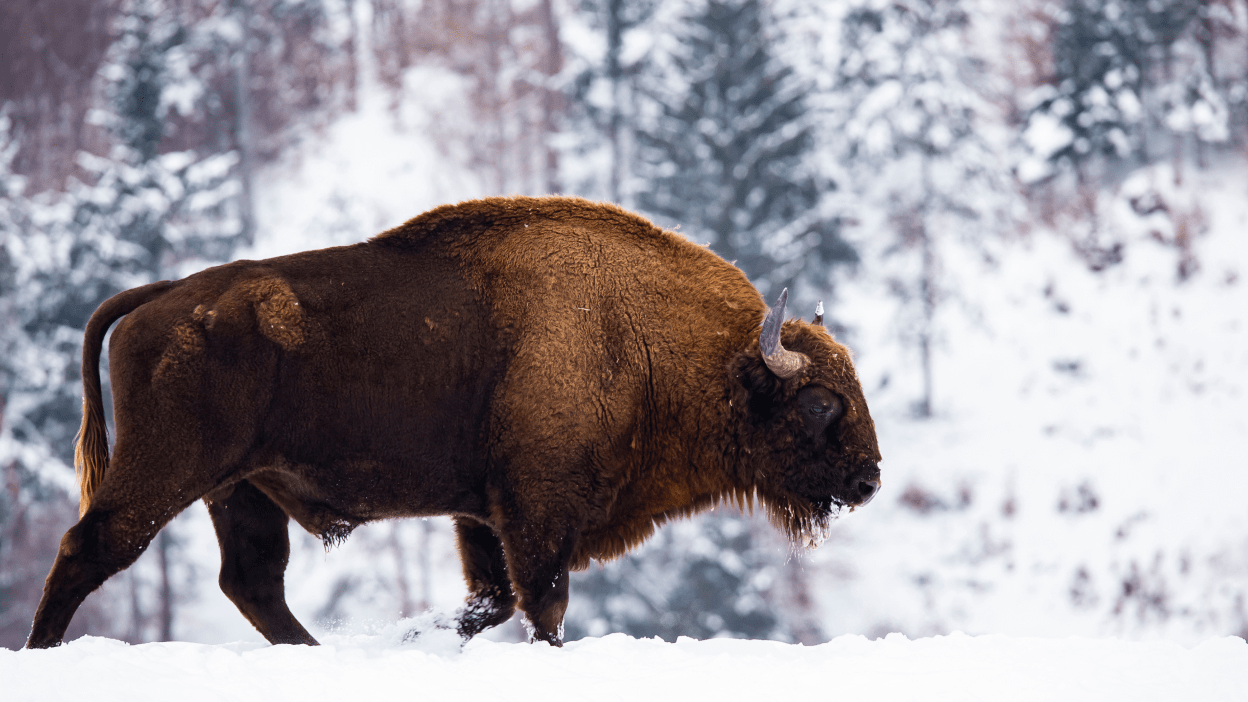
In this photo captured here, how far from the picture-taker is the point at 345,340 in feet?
16.0

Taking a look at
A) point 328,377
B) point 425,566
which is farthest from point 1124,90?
point 328,377

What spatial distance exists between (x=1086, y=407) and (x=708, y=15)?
1375 cm

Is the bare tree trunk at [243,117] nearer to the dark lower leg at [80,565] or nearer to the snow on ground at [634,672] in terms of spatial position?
the dark lower leg at [80,565]

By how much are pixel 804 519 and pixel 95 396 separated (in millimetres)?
3859

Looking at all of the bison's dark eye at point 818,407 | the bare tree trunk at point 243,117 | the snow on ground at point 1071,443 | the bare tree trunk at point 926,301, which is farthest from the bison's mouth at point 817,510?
the bare tree trunk at point 243,117

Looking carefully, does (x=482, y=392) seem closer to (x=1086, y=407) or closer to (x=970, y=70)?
(x=1086, y=407)

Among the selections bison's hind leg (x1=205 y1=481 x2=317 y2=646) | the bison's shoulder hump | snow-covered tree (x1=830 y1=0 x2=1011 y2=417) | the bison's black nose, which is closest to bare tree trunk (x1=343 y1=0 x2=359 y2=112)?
snow-covered tree (x1=830 y1=0 x2=1011 y2=417)

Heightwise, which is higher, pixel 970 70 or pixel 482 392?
pixel 970 70

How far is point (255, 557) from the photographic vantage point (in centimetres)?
533

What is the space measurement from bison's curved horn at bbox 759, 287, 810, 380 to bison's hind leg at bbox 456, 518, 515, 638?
6.01ft

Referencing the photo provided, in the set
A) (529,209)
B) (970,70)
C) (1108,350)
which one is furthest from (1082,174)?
(529,209)

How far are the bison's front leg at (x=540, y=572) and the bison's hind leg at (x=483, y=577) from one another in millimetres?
577

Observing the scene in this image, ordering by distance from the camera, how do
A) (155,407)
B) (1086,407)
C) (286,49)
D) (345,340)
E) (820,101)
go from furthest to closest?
(286,49)
(820,101)
(1086,407)
(345,340)
(155,407)

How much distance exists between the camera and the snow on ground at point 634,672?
3721 millimetres
